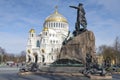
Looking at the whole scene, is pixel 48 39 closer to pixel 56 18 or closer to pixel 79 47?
pixel 56 18

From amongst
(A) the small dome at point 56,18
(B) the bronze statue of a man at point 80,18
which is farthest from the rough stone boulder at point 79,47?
(A) the small dome at point 56,18

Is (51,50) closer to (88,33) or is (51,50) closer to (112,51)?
(112,51)

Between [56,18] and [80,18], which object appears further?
[56,18]

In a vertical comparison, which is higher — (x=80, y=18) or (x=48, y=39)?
(x=48, y=39)

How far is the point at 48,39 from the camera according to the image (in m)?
117

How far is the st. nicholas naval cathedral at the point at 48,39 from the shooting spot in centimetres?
11552

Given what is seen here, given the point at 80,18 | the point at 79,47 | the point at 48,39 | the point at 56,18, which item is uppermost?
the point at 56,18

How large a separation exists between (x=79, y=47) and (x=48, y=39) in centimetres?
9143

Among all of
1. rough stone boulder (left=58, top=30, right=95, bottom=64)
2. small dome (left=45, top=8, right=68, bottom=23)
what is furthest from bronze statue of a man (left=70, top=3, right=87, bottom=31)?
small dome (left=45, top=8, right=68, bottom=23)

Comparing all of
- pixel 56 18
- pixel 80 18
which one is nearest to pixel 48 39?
pixel 56 18

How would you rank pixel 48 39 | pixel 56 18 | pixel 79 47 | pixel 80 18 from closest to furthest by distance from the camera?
pixel 79 47 < pixel 80 18 < pixel 56 18 < pixel 48 39

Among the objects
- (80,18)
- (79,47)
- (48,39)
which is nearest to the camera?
(79,47)

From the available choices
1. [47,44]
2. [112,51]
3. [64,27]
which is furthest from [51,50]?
[112,51]

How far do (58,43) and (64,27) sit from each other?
8.02m
